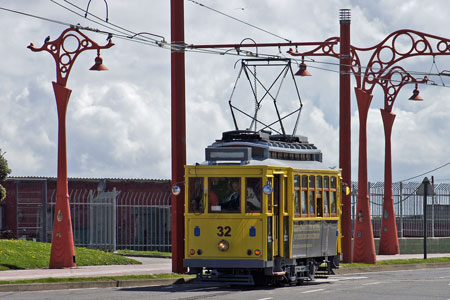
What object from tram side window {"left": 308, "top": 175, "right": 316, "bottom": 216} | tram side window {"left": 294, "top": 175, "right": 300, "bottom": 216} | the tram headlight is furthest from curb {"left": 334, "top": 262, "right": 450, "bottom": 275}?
the tram headlight

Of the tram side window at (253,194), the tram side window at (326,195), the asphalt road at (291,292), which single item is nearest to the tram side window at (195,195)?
the tram side window at (253,194)

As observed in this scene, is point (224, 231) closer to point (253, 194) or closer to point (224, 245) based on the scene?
point (224, 245)

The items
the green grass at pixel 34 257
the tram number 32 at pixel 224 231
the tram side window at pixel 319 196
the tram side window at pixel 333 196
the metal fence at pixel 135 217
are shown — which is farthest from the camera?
the metal fence at pixel 135 217

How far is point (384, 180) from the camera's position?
3809 cm

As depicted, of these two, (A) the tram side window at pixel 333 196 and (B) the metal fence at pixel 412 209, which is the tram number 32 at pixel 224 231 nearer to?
(A) the tram side window at pixel 333 196

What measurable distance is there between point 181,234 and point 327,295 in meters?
6.02

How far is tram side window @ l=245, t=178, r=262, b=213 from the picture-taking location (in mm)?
22188

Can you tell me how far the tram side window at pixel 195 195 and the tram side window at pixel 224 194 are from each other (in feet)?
0.68

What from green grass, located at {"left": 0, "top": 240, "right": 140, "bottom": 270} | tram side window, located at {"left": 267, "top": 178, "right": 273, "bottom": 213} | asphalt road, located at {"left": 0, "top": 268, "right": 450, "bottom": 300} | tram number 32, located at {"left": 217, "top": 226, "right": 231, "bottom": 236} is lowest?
asphalt road, located at {"left": 0, "top": 268, "right": 450, "bottom": 300}

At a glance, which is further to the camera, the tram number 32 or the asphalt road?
the tram number 32

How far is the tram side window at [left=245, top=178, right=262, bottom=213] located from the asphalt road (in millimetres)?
1700

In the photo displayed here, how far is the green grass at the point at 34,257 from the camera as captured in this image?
26562 mm

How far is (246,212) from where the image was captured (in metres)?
22.2

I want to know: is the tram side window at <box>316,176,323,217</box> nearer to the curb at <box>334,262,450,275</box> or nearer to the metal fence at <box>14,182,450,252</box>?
the curb at <box>334,262,450,275</box>
